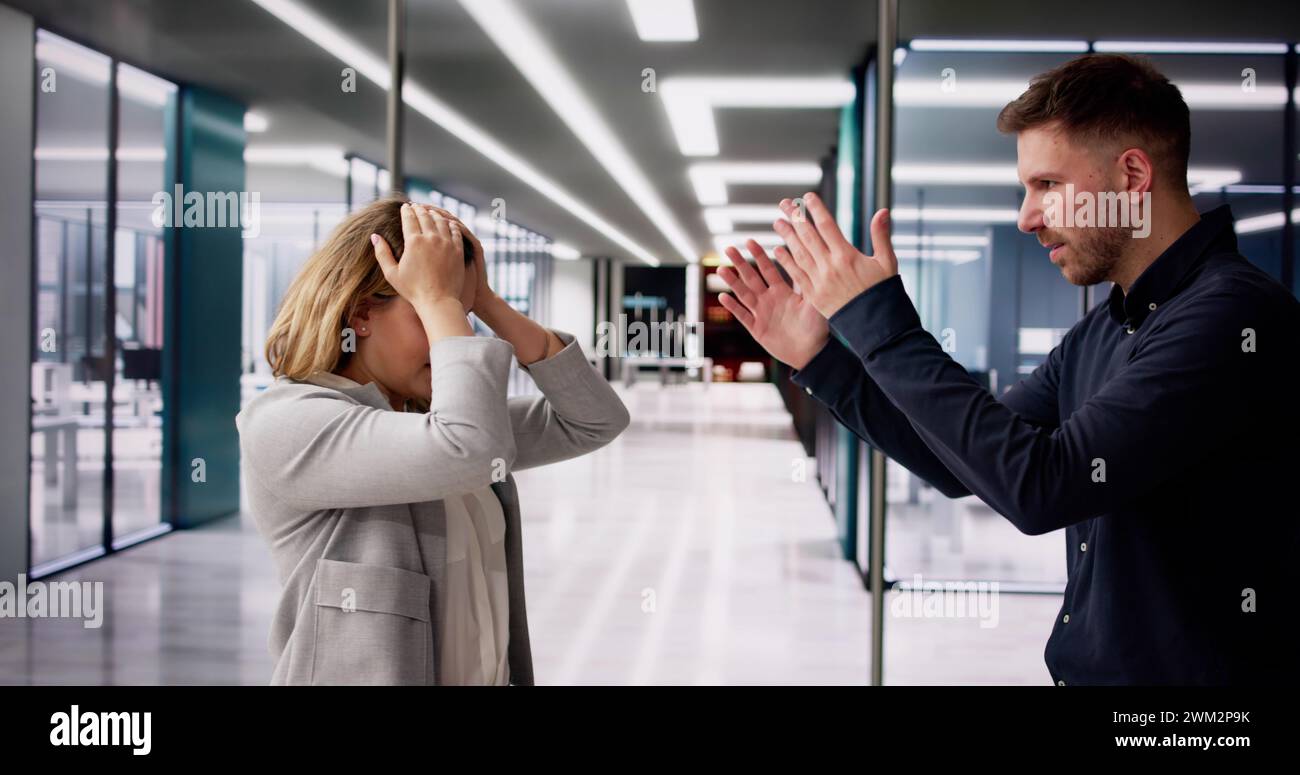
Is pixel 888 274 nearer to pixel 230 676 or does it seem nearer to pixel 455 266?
pixel 455 266

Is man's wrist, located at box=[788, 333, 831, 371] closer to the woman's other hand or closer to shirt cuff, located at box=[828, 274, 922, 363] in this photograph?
shirt cuff, located at box=[828, 274, 922, 363]

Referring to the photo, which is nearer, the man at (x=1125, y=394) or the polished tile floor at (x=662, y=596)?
the man at (x=1125, y=394)

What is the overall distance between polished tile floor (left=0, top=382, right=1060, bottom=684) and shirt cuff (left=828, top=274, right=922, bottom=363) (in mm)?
1926

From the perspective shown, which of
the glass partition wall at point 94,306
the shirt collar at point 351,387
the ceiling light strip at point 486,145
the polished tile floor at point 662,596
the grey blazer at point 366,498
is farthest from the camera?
the glass partition wall at point 94,306

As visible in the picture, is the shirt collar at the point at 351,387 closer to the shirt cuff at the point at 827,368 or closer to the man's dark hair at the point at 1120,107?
the shirt cuff at the point at 827,368

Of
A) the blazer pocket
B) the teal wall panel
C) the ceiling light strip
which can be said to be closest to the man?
the blazer pocket

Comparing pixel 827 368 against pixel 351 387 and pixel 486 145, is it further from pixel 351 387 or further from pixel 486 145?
pixel 486 145

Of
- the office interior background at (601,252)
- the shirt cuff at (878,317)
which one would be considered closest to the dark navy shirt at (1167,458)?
the shirt cuff at (878,317)

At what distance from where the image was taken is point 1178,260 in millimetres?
1102

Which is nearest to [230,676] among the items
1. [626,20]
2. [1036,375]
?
[626,20]

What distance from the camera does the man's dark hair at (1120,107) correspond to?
110cm

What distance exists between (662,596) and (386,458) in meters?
3.47

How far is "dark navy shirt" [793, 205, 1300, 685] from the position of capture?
0.95 m
